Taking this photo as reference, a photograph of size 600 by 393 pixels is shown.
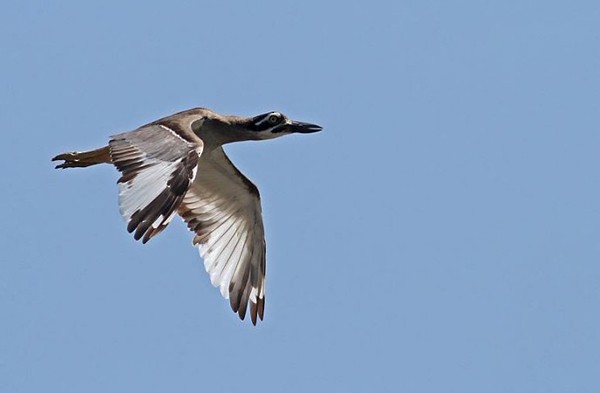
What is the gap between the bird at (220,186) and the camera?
23172 millimetres

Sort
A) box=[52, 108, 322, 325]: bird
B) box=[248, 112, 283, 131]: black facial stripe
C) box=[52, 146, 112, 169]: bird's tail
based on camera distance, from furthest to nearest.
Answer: box=[248, 112, 283, 131]: black facial stripe < box=[52, 146, 112, 169]: bird's tail < box=[52, 108, 322, 325]: bird

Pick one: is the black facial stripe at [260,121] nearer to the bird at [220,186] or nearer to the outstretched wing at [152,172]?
the bird at [220,186]

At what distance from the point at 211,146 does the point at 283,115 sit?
1.24 m

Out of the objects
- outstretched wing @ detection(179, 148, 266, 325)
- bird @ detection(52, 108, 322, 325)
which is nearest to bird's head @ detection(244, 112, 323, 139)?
bird @ detection(52, 108, 322, 325)

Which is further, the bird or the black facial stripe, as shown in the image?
the black facial stripe

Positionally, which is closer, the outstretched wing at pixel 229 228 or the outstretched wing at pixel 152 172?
the outstretched wing at pixel 152 172

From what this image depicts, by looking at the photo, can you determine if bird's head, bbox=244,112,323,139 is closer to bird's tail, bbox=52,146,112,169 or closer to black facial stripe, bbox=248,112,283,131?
black facial stripe, bbox=248,112,283,131

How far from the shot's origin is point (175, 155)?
22422 mm

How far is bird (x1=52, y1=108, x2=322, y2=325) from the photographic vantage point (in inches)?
912

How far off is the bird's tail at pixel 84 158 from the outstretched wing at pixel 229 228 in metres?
1.71

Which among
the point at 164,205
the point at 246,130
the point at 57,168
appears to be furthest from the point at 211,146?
the point at 164,205

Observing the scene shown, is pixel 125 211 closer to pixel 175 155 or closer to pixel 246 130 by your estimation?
pixel 175 155

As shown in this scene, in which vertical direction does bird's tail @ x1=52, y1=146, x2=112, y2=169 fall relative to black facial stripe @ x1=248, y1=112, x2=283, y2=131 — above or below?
below

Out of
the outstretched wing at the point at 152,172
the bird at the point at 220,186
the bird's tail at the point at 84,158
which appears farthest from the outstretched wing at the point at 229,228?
the outstretched wing at the point at 152,172
